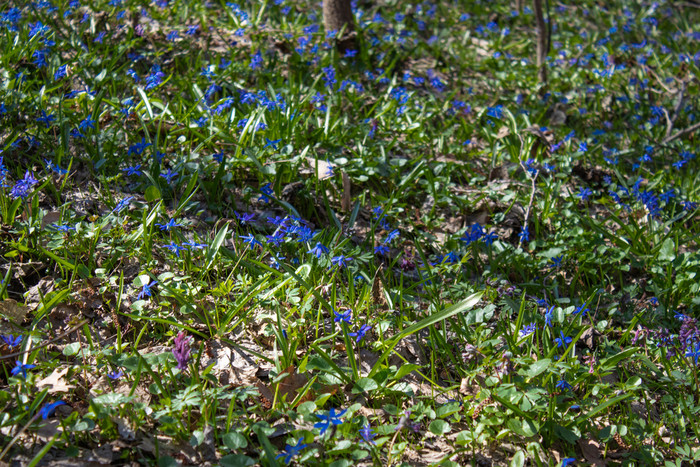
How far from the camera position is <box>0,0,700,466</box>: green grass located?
76.3 inches

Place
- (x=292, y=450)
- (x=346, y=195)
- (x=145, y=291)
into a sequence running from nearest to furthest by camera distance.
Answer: (x=292, y=450)
(x=145, y=291)
(x=346, y=195)

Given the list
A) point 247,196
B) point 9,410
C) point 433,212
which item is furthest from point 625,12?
point 9,410

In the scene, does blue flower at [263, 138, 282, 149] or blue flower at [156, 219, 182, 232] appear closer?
blue flower at [156, 219, 182, 232]

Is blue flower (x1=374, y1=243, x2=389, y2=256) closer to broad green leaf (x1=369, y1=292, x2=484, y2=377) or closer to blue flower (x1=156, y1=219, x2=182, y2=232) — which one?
broad green leaf (x1=369, y1=292, x2=484, y2=377)

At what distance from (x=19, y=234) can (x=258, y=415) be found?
4.76 ft

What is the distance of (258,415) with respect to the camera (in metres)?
1.97

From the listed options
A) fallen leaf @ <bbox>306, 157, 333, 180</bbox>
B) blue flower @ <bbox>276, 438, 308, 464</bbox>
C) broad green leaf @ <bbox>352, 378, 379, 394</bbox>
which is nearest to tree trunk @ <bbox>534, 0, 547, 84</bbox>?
fallen leaf @ <bbox>306, 157, 333, 180</bbox>

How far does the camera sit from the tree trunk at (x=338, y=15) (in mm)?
4953

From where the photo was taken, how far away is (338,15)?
4.98 metres

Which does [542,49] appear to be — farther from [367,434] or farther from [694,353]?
[367,434]

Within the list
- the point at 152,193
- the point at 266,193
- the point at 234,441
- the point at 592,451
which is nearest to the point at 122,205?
the point at 152,193

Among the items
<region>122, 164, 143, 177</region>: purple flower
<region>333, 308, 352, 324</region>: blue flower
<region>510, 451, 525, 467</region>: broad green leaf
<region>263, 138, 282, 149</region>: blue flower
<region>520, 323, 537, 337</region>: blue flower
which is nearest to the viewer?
<region>510, 451, 525, 467</region>: broad green leaf

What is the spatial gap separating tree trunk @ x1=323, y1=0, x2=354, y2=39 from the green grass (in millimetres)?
140

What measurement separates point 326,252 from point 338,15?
10.6 feet
